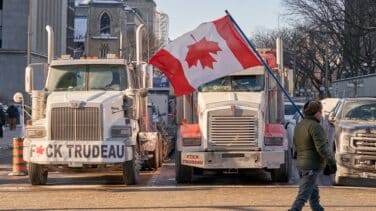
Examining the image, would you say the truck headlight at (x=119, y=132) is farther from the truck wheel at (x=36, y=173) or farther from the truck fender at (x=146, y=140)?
the truck wheel at (x=36, y=173)

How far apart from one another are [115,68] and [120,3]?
363 feet

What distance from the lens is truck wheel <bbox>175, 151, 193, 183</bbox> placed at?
1579 centimetres

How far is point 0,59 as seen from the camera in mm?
69562

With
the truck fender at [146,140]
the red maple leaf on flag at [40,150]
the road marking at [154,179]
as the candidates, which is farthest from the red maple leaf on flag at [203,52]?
the red maple leaf on flag at [40,150]

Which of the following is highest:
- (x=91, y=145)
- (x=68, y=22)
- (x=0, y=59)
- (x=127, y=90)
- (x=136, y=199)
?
(x=68, y=22)

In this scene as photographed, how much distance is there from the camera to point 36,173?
1571 centimetres

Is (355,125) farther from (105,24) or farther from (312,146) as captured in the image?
(105,24)

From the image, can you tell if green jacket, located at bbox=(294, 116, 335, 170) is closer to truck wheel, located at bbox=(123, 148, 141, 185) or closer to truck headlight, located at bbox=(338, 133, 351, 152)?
truck headlight, located at bbox=(338, 133, 351, 152)

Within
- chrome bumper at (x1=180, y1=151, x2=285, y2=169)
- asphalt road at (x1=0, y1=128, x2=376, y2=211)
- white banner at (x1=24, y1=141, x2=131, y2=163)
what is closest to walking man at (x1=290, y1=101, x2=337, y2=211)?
asphalt road at (x1=0, y1=128, x2=376, y2=211)

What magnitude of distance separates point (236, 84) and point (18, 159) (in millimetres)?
5929

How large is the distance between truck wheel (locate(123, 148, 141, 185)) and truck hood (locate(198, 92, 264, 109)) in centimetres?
188

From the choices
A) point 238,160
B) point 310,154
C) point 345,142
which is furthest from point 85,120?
point 310,154

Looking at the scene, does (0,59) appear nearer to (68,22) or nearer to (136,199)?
(68,22)

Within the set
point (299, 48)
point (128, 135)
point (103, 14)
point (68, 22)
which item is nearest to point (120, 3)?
point (103, 14)
